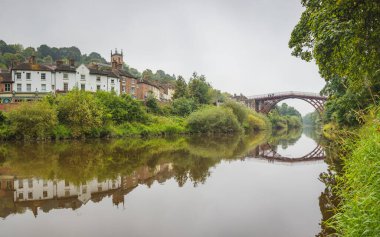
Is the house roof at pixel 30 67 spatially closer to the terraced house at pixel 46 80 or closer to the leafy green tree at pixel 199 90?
the terraced house at pixel 46 80

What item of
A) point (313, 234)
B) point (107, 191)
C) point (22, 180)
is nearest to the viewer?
point (313, 234)

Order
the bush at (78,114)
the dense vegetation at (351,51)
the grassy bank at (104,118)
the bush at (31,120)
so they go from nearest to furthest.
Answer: the dense vegetation at (351,51)
the bush at (31,120)
the grassy bank at (104,118)
the bush at (78,114)

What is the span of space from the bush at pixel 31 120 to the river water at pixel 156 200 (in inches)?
629

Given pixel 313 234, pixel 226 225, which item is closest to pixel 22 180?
pixel 226 225

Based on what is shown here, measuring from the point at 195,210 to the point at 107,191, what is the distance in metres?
3.61

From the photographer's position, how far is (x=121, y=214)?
794 cm

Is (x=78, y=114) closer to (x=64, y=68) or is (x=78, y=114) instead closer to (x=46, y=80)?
(x=46, y=80)

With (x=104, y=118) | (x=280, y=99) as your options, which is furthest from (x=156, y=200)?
(x=280, y=99)

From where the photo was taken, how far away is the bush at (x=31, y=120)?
2977cm

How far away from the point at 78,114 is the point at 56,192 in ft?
82.3

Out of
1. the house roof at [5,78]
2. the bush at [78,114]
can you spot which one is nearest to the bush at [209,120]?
the bush at [78,114]

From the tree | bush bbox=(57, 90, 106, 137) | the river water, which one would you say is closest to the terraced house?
bush bbox=(57, 90, 106, 137)

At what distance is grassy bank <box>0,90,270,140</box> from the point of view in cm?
3030

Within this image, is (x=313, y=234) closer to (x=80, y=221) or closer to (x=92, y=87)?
(x=80, y=221)
